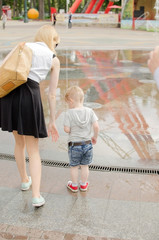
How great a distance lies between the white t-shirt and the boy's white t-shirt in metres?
0.53

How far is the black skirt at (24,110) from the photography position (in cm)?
346

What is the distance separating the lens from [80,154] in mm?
3895

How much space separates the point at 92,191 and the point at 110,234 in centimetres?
89

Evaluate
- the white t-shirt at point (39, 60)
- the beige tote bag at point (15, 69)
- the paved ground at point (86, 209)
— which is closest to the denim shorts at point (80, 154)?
the paved ground at point (86, 209)

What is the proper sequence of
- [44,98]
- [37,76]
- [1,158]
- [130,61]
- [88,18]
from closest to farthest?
1. [37,76]
2. [1,158]
3. [44,98]
4. [130,61]
5. [88,18]

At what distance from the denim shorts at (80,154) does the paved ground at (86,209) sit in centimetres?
36

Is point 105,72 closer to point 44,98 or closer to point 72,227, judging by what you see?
point 44,98

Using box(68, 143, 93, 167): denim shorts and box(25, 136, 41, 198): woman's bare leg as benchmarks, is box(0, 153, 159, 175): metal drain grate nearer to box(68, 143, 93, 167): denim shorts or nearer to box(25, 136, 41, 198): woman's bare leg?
box(68, 143, 93, 167): denim shorts

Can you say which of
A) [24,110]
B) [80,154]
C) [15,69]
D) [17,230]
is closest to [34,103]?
[24,110]

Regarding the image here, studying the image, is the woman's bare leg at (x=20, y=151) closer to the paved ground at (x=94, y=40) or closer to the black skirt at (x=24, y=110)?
the black skirt at (x=24, y=110)

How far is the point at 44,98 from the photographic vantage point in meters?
8.34

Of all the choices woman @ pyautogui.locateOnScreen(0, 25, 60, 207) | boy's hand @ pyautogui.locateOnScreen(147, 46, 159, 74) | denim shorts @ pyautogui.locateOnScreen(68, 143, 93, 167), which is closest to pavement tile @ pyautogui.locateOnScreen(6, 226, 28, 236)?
woman @ pyautogui.locateOnScreen(0, 25, 60, 207)

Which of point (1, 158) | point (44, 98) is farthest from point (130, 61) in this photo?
point (1, 158)

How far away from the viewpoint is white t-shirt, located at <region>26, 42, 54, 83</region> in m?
3.47
